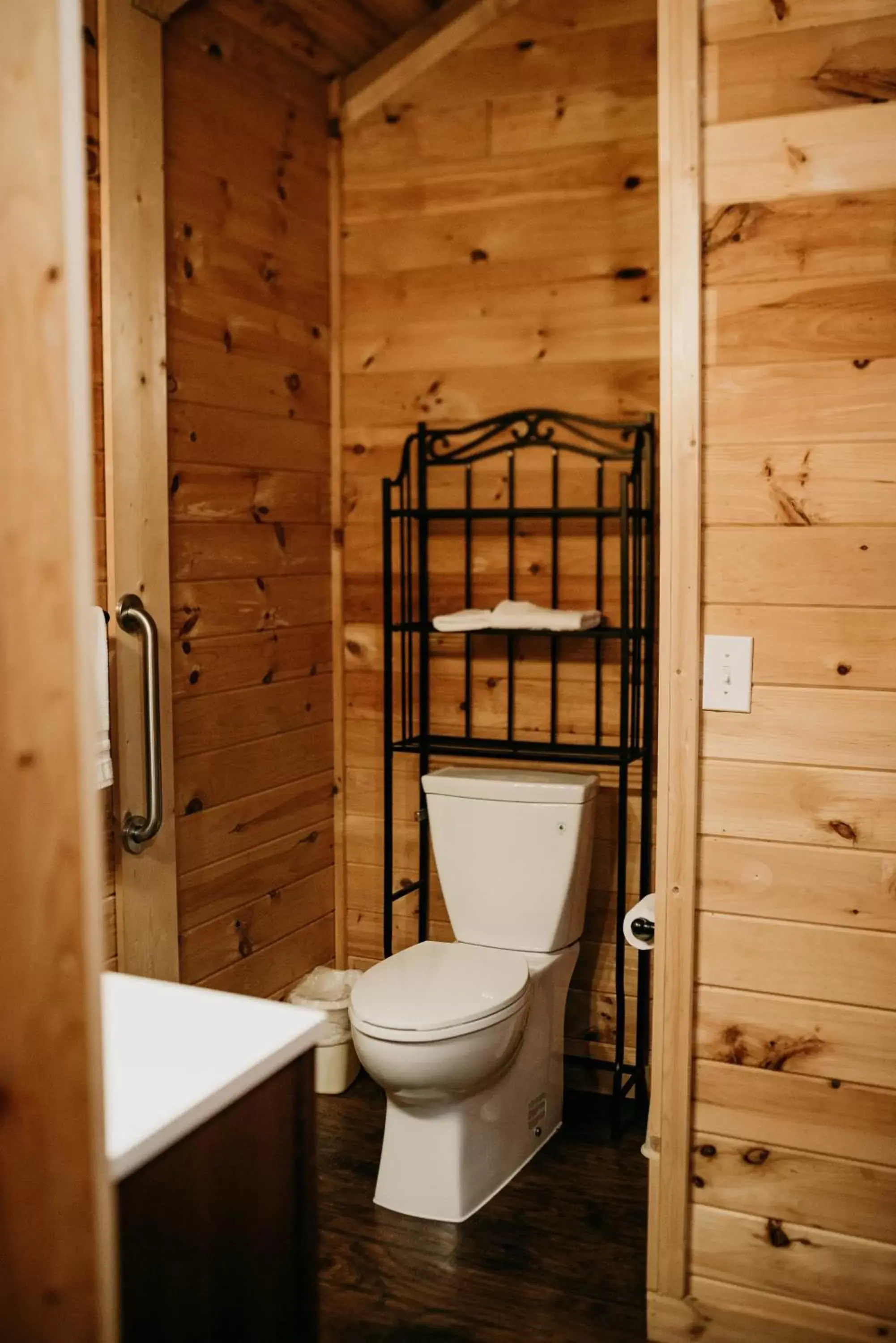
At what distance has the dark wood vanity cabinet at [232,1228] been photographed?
3.77 ft

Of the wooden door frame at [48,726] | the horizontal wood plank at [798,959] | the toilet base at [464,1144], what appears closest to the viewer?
the wooden door frame at [48,726]

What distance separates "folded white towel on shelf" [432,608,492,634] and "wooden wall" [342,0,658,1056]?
0.26 m

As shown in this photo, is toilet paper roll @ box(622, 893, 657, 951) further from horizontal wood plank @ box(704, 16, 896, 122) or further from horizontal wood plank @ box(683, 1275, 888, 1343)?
horizontal wood plank @ box(704, 16, 896, 122)

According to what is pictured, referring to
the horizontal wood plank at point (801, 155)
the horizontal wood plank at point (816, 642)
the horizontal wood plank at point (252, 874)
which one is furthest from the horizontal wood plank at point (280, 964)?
the horizontal wood plank at point (801, 155)

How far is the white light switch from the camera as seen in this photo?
2084 millimetres

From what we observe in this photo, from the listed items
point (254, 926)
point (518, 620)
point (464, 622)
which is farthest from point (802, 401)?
point (254, 926)

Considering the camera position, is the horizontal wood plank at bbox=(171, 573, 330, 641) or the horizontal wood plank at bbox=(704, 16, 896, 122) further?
the horizontal wood plank at bbox=(171, 573, 330, 641)

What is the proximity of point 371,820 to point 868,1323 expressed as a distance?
1804 mm

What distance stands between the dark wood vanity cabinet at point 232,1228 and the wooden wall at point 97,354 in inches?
47.8

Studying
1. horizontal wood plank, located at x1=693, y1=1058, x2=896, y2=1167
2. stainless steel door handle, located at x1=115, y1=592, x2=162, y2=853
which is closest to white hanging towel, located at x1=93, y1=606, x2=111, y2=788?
stainless steel door handle, located at x1=115, y1=592, x2=162, y2=853

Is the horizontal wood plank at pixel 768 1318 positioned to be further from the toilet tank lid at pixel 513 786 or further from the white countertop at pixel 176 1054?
the white countertop at pixel 176 1054

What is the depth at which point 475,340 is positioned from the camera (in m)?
3.26

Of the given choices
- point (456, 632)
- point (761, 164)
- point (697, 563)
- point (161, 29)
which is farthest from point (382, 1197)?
point (161, 29)

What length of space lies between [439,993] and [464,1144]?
1.04ft
